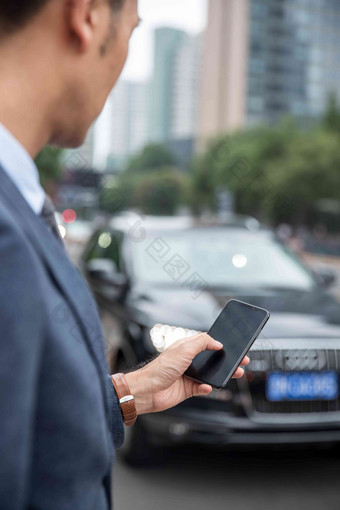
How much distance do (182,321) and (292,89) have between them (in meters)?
104

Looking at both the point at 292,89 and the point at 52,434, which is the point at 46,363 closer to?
the point at 52,434

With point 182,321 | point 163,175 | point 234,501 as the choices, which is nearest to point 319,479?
point 234,501

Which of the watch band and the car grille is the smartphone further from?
the car grille

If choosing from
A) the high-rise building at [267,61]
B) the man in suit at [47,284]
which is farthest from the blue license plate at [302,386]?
the high-rise building at [267,61]

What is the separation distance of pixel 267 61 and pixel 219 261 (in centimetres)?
10244

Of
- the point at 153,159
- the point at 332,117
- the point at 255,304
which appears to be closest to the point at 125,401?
the point at 255,304

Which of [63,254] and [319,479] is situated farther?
[319,479]

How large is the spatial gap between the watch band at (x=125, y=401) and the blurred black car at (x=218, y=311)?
2.03 meters

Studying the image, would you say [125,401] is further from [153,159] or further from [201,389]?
[153,159]

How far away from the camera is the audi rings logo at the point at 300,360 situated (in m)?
3.57

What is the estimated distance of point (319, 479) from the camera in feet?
12.4

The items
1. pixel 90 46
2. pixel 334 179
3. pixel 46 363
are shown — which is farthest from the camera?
pixel 334 179

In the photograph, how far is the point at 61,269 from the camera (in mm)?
862

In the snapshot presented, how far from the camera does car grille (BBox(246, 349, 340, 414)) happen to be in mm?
3555
